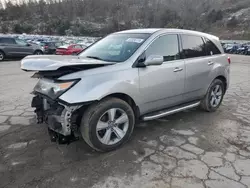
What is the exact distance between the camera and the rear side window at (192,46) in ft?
13.8

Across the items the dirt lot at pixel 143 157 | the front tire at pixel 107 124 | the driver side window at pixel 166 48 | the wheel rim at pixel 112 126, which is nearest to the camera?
the dirt lot at pixel 143 157

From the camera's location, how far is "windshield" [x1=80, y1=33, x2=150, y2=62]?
3559 millimetres

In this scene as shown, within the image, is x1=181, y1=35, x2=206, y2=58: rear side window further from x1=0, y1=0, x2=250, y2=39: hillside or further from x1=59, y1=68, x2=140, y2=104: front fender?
x1=0, y1=0, x2=250, y2=39: hillside

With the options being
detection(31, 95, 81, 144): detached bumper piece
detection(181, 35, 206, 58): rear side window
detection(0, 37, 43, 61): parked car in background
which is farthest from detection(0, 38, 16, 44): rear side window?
detection(181, 35, 206, 58): rear side window

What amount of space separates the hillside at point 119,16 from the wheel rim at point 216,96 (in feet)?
178

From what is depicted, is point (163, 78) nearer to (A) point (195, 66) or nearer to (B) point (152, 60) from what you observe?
(B) point (152, 60)

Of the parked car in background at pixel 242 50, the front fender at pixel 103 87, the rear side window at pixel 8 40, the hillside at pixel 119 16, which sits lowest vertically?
the parked car in background at pixel 242 50

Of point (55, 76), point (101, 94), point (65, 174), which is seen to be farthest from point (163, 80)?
point (65, 174)

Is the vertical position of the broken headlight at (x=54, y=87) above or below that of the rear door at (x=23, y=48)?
below

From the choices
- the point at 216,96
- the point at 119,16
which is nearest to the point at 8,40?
the point at 216,96

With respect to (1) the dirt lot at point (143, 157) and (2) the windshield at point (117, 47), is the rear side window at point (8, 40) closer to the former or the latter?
(1) the dirt lot at point (143, 157)

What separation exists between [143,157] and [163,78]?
4.32ft

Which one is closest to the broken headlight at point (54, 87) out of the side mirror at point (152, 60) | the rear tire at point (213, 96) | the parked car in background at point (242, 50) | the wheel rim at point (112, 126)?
the wheel rim at point (112, 126)

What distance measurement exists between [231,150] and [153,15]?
77754 millimetres
